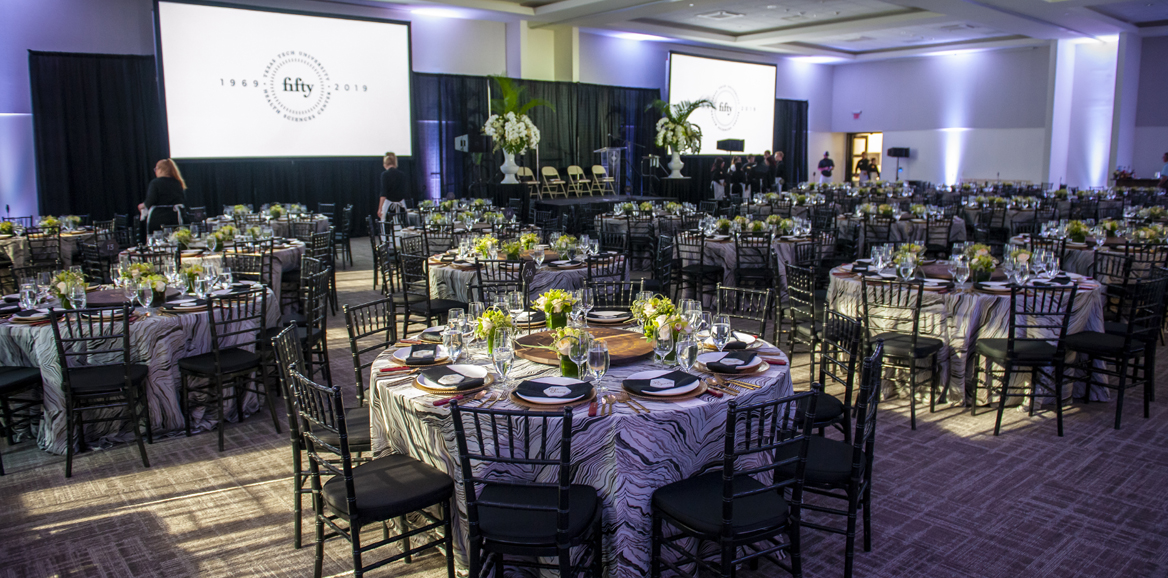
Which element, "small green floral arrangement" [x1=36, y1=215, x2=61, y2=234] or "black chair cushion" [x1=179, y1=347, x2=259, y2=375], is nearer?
"black chair cushion" [x1=179, y1=347, x2=259, y2=375]

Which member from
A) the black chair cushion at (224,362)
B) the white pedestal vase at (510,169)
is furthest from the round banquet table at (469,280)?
the white pedestal vase at (510,169)

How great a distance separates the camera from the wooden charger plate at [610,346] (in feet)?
11.8

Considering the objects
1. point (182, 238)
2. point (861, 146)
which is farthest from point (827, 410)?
point (861, 146)

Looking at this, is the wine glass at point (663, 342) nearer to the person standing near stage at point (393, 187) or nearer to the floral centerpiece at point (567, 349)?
the floral centerpiece at point (567, 349)

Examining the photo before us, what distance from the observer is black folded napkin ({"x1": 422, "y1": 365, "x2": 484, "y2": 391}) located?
10.5 ft

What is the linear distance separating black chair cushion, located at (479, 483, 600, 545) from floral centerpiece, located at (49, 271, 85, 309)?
Result: 136 inches

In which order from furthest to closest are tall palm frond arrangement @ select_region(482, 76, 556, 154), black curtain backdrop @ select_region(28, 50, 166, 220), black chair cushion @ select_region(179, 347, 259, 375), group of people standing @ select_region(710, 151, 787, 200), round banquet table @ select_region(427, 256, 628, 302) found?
group of people standing @ select_region(710, 151, 787, 200) < tall palm frond arrangement @ select_region(482, 76, 556, 154) < black curtain backdrop @ select_region(28, 50, 166, 220) < round banquet table @ select_region(427, 256, 628, 302) < black chair cushion @ select_region(179, 347, 259, 375)

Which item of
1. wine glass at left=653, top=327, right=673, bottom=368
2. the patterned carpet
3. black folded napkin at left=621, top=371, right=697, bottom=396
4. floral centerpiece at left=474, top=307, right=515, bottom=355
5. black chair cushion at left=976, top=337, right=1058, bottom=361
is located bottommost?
the patterned carpet

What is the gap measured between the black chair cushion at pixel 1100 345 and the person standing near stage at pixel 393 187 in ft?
29.2

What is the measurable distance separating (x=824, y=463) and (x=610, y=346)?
1119 millimetres

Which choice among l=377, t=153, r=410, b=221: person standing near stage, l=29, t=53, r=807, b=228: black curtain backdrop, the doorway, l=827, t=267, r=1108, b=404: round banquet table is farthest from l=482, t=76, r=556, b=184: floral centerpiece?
the doorway

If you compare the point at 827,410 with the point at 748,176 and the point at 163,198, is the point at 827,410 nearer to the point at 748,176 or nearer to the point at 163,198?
the point at 163,198

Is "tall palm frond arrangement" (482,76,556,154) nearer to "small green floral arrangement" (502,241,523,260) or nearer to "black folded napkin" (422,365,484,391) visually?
"small green floral arrangement" (502,241,523,260)

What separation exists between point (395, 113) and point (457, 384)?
12.7m
